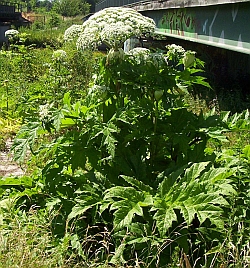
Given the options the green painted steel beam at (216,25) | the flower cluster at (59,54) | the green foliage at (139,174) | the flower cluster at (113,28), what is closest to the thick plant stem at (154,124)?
the green foliage at (139,174)

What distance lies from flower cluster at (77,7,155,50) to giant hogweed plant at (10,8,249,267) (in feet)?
0.14

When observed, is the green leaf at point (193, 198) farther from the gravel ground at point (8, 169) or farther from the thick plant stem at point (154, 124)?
the gravel ground at point (8, 169)

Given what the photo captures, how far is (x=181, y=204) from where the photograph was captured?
3.64m

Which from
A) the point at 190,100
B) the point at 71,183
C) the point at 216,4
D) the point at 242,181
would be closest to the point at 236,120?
the point at 242,181

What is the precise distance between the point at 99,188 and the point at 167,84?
113 cm

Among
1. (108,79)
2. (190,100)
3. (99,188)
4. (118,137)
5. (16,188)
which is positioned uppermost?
(108,79)

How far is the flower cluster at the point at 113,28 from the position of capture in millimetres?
3951

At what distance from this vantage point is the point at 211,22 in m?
10.0

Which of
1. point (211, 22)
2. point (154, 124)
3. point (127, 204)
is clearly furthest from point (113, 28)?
point (211, 22)

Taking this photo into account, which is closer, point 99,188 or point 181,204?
point 181,204

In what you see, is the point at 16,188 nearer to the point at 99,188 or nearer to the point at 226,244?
the point at 99,188

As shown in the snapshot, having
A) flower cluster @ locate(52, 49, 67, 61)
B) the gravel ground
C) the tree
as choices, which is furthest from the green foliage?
the tree

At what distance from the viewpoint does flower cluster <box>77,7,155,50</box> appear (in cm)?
395

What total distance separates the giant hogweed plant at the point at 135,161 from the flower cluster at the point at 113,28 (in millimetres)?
42
